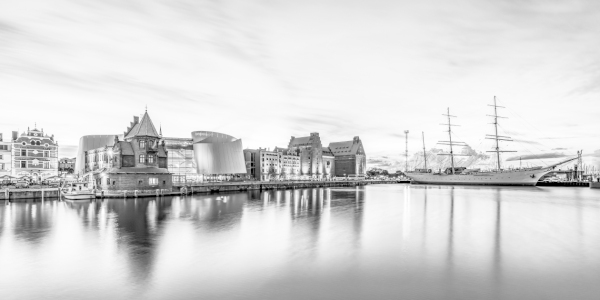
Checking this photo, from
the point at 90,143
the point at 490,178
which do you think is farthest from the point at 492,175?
the point at 90,143

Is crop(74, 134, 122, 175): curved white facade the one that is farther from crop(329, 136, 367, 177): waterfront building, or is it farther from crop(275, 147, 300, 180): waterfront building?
crop(329, 136, 367, 177): waterfront building

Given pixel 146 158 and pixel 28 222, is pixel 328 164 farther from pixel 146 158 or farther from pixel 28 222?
pixel 28 222

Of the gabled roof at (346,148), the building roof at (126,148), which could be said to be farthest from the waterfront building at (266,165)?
the building roof at (126,148)

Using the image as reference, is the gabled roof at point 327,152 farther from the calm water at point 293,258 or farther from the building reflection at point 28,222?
the calm water at point 293,258

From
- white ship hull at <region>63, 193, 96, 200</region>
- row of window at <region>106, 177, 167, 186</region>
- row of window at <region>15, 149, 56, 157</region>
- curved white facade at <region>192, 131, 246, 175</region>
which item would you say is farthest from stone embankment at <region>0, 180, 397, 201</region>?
row of window at <region>15, 149, 56, 157</region>

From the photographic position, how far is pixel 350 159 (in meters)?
184

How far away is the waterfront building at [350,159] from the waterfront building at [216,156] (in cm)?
8674

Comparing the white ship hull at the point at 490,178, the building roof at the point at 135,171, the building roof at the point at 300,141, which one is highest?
the building roof at the point at 300,141

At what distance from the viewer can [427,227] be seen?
31.1 m

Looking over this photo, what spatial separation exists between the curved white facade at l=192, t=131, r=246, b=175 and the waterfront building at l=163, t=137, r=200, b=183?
1.46m

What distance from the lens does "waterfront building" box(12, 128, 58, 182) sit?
78875 millimetres

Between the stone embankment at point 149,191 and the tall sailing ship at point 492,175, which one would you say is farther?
the tall sailing ship at point 492,175

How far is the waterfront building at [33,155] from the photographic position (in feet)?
259

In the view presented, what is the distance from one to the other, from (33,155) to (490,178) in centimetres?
13615
